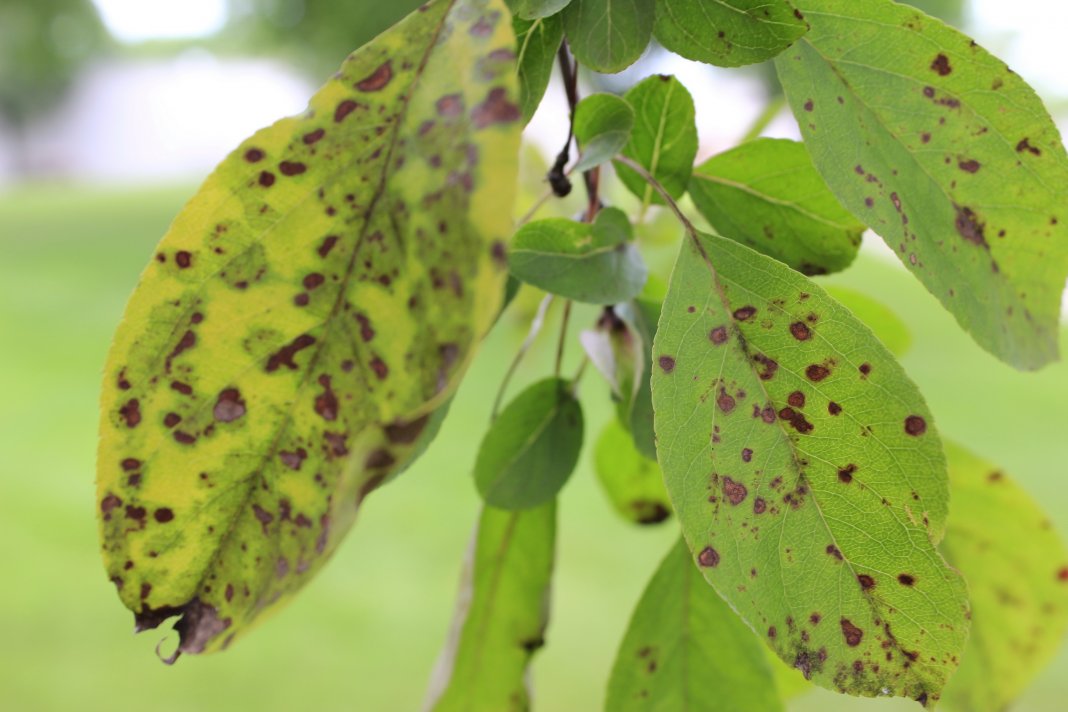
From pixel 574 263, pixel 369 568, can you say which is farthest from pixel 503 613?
pixel 369 568

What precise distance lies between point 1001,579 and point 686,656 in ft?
0.50

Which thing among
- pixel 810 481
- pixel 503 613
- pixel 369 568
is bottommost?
pixel 369 568

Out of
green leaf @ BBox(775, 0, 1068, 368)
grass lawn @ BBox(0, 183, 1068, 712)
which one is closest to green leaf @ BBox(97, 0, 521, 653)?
green leaf @ BBox(775, 0, 1068, 368)

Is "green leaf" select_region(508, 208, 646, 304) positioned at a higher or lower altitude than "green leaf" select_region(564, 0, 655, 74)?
lower

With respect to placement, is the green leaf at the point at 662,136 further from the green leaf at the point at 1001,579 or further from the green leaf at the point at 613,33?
the green leaf at the point at 1001,579

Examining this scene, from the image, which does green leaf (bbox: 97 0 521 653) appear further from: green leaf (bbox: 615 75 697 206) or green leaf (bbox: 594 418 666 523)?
green leaf (bbox: 594 418 666 523)

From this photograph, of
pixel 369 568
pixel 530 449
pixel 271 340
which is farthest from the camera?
pixel 369 568

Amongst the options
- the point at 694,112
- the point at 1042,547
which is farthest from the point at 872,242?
the point at 694,112

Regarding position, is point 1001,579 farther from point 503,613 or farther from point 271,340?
point 271,340

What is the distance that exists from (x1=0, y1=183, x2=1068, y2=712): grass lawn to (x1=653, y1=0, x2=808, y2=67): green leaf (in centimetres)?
34

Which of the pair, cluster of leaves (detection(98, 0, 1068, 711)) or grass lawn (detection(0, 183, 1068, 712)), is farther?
grass lawn (detection(0, 183, 1068, 712))

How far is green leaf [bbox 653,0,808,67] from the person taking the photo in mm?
202

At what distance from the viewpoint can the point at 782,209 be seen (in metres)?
0.28

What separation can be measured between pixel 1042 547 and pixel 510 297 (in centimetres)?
27
